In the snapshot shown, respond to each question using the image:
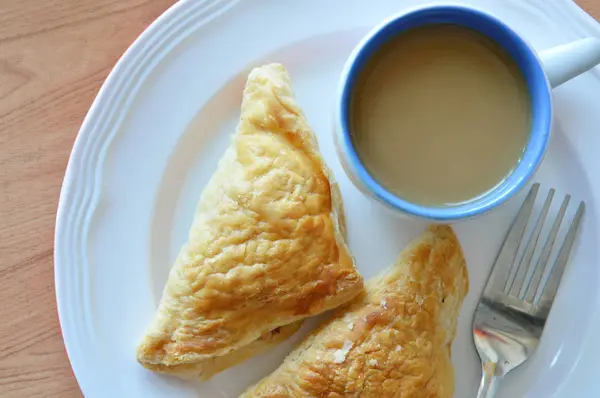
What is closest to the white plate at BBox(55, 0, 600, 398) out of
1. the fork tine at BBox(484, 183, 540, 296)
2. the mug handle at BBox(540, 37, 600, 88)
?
the fork tine at BBox(484, 183, 540, 296)

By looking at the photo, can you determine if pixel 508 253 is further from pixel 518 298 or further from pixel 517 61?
pixel 517 61

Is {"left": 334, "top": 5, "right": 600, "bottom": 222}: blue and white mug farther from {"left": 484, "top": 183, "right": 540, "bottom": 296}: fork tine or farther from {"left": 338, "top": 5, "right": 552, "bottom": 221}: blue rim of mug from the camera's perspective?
{"left": 484, "top": 183, "right": 540, "bottom": 296}: fork tine

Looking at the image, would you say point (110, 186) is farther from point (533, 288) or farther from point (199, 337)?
point (533, 288)

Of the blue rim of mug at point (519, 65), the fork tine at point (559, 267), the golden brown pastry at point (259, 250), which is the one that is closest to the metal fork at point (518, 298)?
the fork tine at point (559, 267)

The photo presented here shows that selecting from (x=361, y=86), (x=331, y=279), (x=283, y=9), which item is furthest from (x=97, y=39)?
(x=331, y=279)

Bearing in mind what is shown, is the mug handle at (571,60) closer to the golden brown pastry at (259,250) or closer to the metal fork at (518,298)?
the metal fork at (518,298)

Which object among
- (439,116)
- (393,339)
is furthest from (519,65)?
(393,339)
